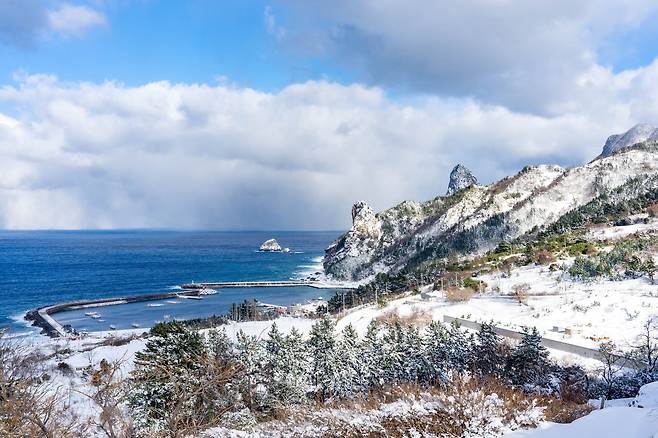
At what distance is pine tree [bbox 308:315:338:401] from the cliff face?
84.3 meters

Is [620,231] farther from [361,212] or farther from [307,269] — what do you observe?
[307,269]

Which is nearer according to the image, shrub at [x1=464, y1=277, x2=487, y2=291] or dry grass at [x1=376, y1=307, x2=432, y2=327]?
dry grass at [x1=376, y1=307, x2=432, y2=327]

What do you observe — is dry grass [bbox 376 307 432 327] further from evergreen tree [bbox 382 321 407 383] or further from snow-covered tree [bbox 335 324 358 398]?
snow-covered tree [bbox 335 324 358 398]

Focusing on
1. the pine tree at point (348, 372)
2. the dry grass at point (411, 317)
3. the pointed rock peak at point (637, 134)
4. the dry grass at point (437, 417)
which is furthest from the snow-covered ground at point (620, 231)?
the pointed rock peak at point (637, 134)

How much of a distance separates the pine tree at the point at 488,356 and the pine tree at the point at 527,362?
0.72 m

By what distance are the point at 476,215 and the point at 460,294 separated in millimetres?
79838

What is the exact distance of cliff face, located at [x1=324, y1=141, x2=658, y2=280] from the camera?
344ft

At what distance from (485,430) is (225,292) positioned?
338 feet

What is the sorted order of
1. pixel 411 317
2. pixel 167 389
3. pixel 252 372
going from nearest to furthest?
pixel 167 389 < pixel 252 372 < pixel 411 317

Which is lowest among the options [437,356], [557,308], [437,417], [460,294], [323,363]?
[323,363]

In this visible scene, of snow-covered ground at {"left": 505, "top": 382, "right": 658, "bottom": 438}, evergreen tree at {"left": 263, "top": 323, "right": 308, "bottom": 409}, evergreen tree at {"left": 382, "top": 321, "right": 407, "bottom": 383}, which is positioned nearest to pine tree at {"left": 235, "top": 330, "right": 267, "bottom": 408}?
evergreen tree at {"left": 263, "top": 323, "right": 308, "bottom": 409}

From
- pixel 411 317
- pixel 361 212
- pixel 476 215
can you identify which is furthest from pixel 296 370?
pixel 361 212

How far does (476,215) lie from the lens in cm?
11738

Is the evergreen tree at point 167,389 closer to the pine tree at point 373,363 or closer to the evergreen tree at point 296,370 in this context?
the evergreen tree at point 296,370
